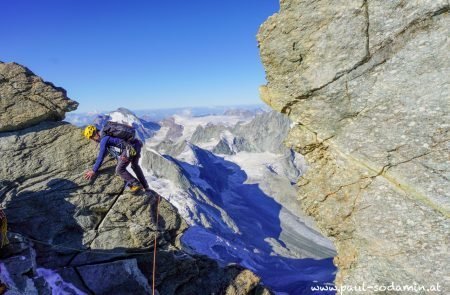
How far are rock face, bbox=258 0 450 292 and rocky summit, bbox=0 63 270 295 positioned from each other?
7.75 metres

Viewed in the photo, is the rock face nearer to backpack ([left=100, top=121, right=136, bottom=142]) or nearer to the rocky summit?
backpack ([left=100, top=121, right=136, bottom=142])

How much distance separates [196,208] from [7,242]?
530 feet

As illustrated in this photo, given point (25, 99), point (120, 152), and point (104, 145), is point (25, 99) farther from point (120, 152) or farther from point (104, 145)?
point (120, 152)

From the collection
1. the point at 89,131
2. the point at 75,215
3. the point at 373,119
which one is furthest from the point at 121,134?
the point at 373,119

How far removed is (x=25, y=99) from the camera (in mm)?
19156

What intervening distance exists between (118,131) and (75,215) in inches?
182

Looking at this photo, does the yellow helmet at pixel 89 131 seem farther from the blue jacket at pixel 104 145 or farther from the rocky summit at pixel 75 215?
the blue jacket at pixel 104 145

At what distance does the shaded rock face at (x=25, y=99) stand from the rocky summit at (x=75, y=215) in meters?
0.05

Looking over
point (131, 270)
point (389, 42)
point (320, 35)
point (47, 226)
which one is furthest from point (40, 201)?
point (389, 42)

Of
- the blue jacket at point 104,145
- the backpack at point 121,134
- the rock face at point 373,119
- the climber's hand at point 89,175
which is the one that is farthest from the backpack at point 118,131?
the rock face at point 373,119

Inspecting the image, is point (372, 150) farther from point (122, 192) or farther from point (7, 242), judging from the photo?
point (7, 242)

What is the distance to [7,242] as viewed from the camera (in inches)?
593

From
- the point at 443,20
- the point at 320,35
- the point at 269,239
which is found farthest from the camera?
the point at 269,239

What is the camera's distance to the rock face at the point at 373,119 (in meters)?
12.9
